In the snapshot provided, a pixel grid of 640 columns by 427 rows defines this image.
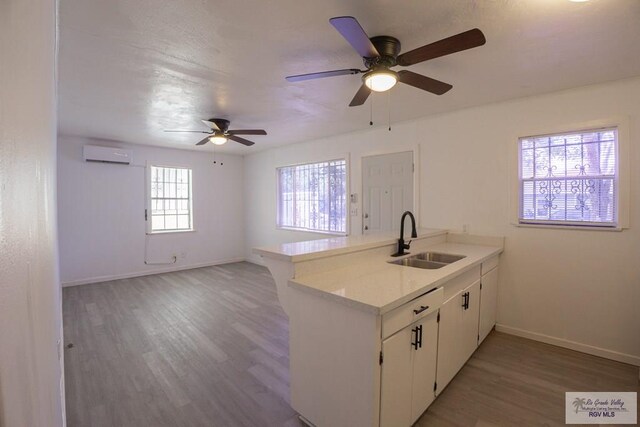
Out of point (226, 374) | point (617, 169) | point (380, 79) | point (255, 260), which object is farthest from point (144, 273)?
point (617, 169)

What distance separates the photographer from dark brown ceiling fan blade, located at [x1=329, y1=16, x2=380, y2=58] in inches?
56.7

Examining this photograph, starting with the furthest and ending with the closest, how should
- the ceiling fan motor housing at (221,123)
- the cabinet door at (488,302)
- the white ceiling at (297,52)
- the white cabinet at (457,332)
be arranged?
the ceiling fan motor housing at (221,123), the cabinet door at (488,302), the white cabinet at (457,332), the white ceiling at (297,52)

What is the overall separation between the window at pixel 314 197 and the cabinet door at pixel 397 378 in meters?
3.31

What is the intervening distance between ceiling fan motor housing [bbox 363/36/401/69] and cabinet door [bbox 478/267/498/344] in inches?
85.3

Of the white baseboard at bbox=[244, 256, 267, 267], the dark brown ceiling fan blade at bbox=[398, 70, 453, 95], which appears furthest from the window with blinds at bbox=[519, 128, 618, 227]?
the white baseboard at bbox=[244, 256, 267, 267]

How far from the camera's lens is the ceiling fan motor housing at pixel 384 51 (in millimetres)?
1989

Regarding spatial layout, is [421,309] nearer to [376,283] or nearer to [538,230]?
[376,283]

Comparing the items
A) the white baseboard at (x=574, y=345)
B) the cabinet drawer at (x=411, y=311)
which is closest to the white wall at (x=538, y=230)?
the white baseboard at (x=574, y=345)

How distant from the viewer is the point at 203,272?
595cm

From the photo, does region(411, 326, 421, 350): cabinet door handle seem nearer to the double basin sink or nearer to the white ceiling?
the double basin sink

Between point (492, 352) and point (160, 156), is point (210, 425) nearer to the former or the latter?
point (492, 352)

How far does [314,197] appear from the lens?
5.56 m

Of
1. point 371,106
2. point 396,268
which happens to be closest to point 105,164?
point 371,106

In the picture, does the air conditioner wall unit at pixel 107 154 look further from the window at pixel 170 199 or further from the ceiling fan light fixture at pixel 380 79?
the ceiling fan light fixture at pixel 380 79
